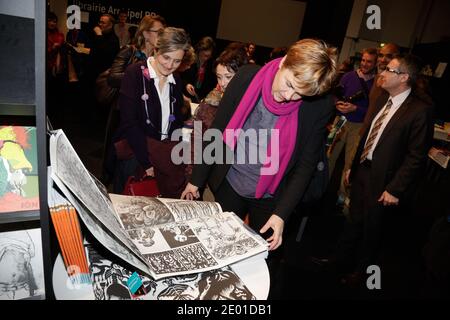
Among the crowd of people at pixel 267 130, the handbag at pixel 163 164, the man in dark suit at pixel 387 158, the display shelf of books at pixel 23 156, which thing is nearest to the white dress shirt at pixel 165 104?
the crowd of people at pixel 267 130

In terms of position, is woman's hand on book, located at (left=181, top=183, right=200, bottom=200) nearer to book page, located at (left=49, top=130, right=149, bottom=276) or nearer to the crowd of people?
the crowd of people

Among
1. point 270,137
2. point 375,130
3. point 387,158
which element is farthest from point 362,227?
point 270,137

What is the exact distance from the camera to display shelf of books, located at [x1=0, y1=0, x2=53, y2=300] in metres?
0.61

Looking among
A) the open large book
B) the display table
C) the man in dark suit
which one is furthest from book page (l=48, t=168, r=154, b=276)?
the man in dark suit

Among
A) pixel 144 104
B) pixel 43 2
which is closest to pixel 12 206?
pixel 43 2

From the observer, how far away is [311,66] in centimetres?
112

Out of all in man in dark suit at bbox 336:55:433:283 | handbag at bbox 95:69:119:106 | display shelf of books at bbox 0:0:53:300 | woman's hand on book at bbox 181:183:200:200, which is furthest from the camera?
handbag at bbox 95:69:119:106

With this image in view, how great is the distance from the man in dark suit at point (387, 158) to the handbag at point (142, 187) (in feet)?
4.75

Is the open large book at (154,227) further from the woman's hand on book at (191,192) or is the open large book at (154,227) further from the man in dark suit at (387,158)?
the man in dark suit at (387,158)

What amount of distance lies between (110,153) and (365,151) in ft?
5.81

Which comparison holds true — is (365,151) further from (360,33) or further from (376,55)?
(360,33)

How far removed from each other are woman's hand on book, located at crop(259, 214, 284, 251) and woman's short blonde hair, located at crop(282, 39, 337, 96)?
51 centimetres

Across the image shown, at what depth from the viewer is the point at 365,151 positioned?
7.27 ft

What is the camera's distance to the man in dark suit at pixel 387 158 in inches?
76.3
